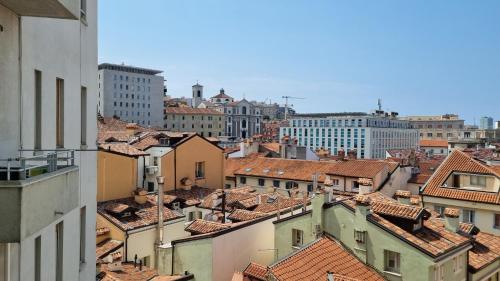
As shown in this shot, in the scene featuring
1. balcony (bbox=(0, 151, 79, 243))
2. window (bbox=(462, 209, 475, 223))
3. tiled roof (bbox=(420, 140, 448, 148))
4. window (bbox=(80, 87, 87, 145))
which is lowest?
window (bbox=(462, 209, 475, 223))

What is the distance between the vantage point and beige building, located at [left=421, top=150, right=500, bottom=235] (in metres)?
28.2

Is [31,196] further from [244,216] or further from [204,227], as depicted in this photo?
[244,216]

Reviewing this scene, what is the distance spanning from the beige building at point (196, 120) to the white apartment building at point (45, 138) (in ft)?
400

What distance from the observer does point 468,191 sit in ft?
97.5

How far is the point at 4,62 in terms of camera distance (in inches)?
230

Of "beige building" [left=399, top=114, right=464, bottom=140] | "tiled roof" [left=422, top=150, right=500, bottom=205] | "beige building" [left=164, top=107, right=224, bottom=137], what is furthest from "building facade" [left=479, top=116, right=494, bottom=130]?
"tiled roof" [left=422, top=150, right=500, bottom=205]

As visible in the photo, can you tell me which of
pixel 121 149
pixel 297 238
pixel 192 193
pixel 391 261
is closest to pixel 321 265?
pixel 391 261

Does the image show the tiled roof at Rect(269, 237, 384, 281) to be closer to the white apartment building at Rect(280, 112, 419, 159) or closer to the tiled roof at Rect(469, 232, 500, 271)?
the tiled roof at Rect(469, 232, 500, 271)

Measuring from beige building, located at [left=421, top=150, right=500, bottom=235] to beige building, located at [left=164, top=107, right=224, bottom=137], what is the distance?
103m

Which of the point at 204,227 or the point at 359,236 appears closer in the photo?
the point at 359,236

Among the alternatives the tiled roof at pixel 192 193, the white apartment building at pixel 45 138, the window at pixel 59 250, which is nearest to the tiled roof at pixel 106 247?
the tiled roof at pixel 192 193

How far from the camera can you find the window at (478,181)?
96.7 ft

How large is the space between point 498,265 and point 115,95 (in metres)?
121

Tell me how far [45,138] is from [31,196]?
2506mm
